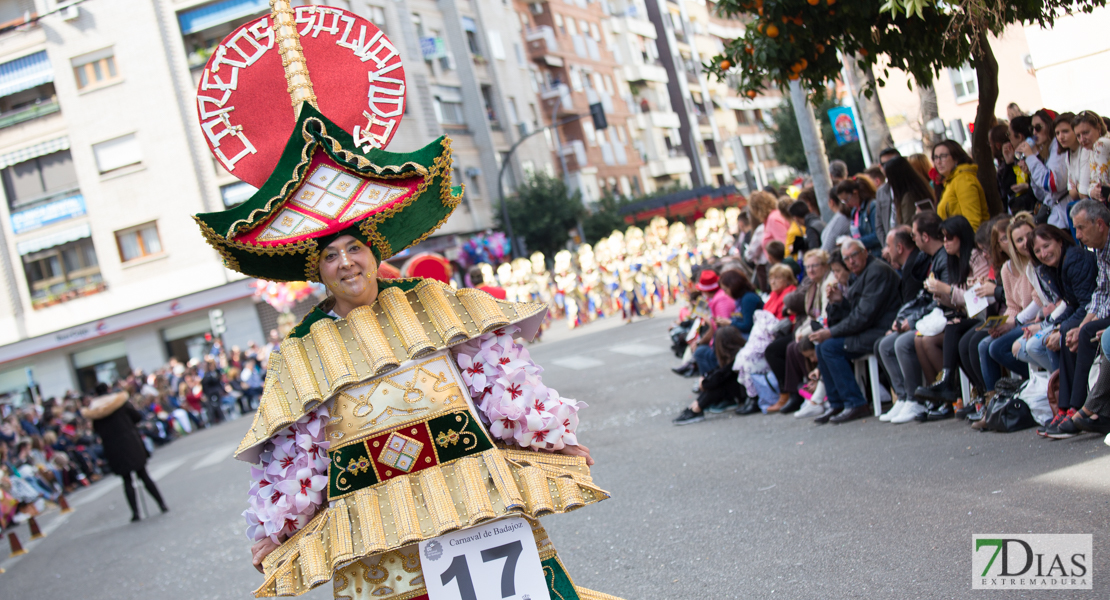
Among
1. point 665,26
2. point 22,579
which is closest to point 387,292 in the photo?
point 22,579

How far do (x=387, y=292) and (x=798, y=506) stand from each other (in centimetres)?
367

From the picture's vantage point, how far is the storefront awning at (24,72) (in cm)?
3991

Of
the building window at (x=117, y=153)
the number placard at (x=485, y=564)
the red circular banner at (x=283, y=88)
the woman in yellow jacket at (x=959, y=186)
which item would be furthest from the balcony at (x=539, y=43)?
the number placard at (x=485, y=564)

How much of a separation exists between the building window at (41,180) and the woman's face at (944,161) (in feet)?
122

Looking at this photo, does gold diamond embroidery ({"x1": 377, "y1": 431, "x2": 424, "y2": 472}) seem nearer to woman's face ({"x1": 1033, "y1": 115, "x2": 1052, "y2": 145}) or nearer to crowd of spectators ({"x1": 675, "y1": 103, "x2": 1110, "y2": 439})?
crowd of spectators ({"x1": 675, "y1": 103, "x2": 1110, "y2": 439})

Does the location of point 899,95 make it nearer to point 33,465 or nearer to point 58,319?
point 33,465

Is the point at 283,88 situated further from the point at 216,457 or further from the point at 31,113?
the point at 31,113

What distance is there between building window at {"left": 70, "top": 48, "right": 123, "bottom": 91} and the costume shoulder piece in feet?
131

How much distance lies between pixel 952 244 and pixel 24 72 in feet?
131

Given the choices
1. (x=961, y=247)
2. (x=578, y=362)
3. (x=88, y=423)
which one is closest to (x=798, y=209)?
(x=961, y=247)

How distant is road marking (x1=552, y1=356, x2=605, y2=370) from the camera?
1814 centimetres

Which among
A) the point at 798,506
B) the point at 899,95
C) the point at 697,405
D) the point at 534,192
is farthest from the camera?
the point at 534,192

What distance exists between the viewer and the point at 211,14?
3984 centimetres

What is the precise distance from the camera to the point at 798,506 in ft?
21.5
